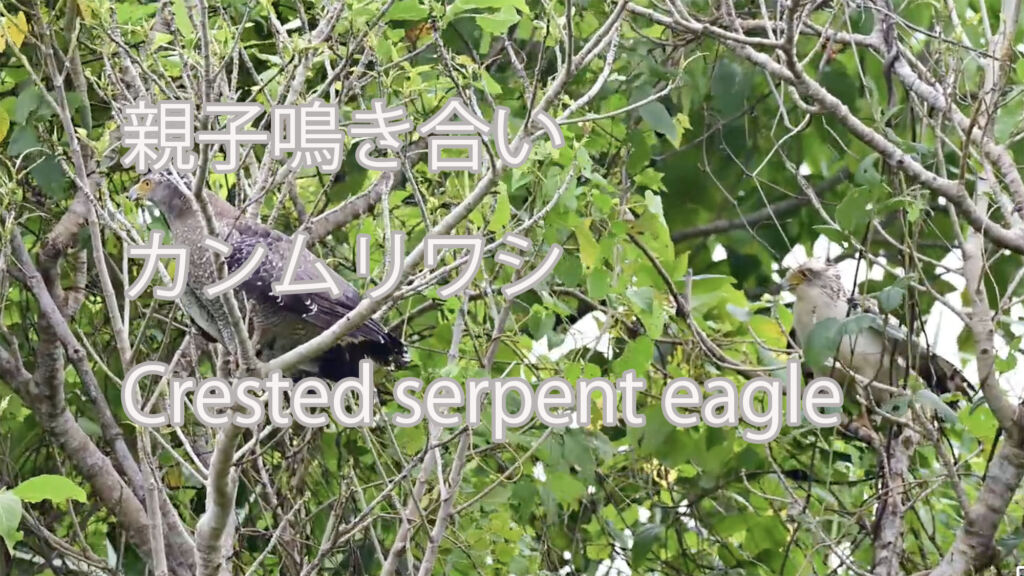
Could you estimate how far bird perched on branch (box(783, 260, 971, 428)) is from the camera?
4148 millimetres

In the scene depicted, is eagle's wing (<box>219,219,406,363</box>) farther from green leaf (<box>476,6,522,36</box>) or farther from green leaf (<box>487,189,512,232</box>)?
green leaf (<box>476,6,522,36</box>)

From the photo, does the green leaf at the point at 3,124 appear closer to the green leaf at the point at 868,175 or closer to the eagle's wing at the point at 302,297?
the eagle's wing at the point at 302,297

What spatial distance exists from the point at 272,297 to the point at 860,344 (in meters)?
2.07

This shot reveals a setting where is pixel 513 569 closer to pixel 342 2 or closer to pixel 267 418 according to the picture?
pixel 267 418

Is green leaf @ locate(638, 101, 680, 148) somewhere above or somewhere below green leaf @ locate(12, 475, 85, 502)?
above

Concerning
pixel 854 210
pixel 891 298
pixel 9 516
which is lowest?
pixel 9 516

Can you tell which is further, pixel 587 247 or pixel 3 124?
pixel 3 124

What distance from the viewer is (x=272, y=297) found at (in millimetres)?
4219

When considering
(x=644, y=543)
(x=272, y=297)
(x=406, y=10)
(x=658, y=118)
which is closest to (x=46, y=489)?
(x=406, y=10)

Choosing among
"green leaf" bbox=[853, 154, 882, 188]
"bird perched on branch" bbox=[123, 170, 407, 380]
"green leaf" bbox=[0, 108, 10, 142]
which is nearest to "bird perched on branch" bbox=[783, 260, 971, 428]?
"green leaf" bbox=[853, 154, 882, 188]

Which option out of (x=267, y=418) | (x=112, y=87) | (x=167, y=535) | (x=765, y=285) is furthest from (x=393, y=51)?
(x=765, y=285)

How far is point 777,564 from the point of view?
468 cm

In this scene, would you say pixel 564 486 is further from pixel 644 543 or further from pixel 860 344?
pixel 860 344

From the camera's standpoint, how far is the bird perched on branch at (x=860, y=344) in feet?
13.6
